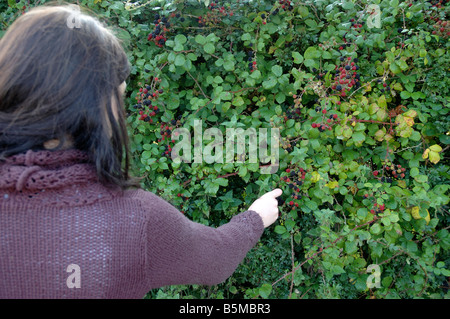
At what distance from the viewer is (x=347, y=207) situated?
1639mm

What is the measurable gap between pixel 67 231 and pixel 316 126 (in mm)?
1051

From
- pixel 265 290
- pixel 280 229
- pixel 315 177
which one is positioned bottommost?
pixel 265 290

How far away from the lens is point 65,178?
0.90 metres

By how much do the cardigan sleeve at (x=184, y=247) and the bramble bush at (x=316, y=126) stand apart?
44 centimetres

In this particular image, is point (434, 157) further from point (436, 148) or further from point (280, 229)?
point (280, 229)

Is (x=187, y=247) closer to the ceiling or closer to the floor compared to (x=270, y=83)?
A: closer to the floor

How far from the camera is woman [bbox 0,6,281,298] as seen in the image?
0.90 metres

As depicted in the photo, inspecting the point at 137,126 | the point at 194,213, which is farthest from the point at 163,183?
the point at 137,126

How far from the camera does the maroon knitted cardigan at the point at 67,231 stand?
35.2 inches

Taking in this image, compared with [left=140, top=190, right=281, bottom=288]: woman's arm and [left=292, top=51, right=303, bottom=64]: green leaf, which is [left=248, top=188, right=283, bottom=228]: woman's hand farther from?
[left=292, top=51, right=303, bottom=64]: green leaf

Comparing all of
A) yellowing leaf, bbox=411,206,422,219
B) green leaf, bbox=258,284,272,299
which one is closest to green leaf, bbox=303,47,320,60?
yellowing leaf, bbox=411,206,422,219

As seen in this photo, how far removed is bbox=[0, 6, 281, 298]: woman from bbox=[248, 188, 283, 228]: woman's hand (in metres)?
0.50

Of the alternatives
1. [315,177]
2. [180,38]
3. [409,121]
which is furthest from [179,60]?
[409,121]

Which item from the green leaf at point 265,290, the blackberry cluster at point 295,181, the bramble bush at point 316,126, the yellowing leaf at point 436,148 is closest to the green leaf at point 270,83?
the bramble bush at point 316,126
